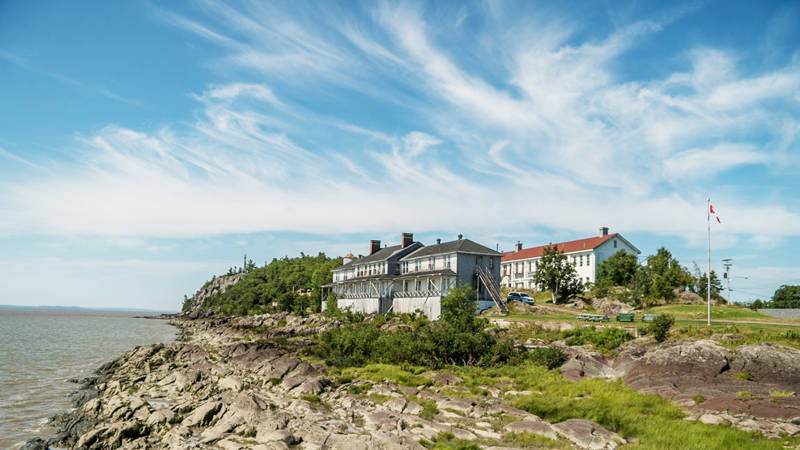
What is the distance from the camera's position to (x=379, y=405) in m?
22.1

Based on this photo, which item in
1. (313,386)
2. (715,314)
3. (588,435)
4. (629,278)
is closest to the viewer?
(588,435)

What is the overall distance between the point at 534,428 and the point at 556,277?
164 feet

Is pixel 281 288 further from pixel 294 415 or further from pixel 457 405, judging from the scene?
pixel 457 405

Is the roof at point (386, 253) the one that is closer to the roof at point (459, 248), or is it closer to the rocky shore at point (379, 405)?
the roof at point (459, 248)

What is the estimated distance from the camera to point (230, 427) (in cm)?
1864

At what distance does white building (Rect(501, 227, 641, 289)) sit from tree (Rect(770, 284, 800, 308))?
31.6 metres

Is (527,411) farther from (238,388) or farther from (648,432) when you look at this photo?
(238,388)

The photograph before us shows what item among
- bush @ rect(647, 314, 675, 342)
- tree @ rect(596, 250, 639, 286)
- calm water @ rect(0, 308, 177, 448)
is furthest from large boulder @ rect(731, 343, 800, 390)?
tree @ rect(596, 250, 639, 286)

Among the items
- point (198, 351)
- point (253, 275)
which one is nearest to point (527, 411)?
point (198, 351)

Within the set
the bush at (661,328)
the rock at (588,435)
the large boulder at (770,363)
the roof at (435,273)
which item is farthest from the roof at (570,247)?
the rock at (588,435)

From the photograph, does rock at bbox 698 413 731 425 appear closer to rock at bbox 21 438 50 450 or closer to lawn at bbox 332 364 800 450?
lawn at bbox 332 364 800 450

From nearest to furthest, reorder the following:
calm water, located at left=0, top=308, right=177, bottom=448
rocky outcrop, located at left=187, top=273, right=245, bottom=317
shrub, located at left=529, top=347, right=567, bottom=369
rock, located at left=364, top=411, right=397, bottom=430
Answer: rock, located at left=364, top=411, right=397, bottom=430 < calm water, located at left=0, top=308, right=177, bottom=448 < shrub, located at left=529, top=347, right=567, bottom=369 < rocky outcrop, located at left=187, top=273, right=245, bottom=317

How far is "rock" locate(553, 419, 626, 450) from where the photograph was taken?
645 inches

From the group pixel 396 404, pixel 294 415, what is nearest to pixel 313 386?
pixel 294 415
